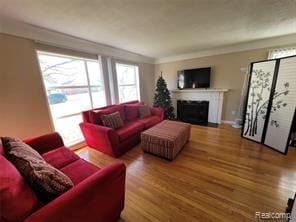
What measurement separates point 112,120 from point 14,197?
223 cm

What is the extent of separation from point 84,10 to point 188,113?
4253 millimetres

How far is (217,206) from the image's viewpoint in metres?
1.57

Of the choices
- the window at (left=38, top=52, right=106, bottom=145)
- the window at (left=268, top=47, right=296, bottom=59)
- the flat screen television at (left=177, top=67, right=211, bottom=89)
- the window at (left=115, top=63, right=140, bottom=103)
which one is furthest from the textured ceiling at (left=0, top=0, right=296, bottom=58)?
the flat screen television at (left=177, top=67, right=211, bottom=89)

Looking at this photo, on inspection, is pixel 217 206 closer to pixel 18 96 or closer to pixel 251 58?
pixel 18 96

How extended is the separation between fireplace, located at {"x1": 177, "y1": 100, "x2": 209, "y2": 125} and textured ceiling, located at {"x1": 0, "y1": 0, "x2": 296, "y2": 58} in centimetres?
230

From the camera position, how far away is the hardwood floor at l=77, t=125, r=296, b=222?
4.99ft

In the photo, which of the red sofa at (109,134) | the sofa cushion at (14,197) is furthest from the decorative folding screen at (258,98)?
the sofa cushion at (14,197)

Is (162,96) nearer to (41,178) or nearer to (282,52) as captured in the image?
(282,52)

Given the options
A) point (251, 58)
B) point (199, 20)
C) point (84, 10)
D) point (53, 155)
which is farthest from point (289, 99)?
point (53, 155)

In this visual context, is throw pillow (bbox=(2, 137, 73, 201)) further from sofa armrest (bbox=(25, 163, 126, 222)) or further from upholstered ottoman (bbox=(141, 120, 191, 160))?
upholstered ottoman (bbox=(141, 120, 191, 160))

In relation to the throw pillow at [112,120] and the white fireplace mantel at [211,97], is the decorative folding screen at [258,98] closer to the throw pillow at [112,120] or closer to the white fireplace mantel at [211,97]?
the white fireplace mantel at [211,97]

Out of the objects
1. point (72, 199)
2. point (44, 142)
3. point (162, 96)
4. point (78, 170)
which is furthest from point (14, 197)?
point (162, 96)

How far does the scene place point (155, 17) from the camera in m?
2.04

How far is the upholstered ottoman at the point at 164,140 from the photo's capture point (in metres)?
2.42
